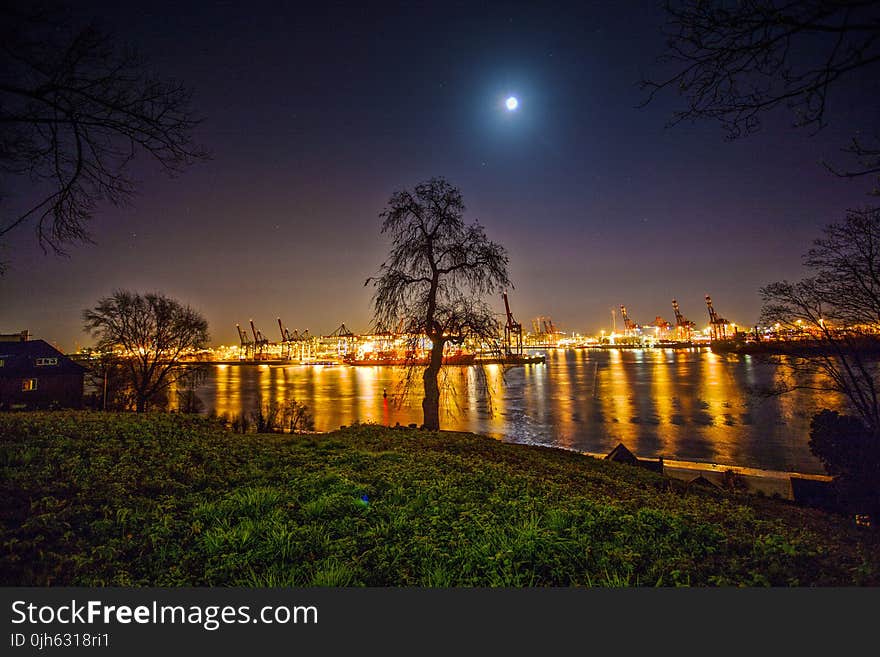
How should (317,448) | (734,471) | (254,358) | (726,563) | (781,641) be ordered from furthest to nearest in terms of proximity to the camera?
(254,358) → (734,471) → (317,448) → (726,563) → (781,641)

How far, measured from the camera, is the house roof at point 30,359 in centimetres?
2925

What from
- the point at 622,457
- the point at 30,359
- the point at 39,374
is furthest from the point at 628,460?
the point at 30,359

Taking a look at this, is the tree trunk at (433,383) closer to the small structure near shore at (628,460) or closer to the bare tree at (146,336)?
Answer: the small structure near shore at (628,460)

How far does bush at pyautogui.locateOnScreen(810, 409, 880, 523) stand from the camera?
27.2 feet

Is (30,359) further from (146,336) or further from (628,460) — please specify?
(628,460)

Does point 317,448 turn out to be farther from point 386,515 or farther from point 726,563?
point 726,563

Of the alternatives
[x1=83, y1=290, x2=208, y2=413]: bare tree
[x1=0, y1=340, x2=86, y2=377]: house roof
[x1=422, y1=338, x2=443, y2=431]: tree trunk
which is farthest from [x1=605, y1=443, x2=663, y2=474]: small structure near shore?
[x1=0, y1=340, x2=86, y2=377]: house roof

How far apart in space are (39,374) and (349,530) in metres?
40.1

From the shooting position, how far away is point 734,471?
1269 centimetres

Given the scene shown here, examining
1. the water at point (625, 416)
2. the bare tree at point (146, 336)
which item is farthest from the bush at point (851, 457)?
the bare tree at point (146, 336)

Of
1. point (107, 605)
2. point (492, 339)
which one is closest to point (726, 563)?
point (107, 605)

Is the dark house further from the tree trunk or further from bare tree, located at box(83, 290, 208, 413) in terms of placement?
the tree trunk

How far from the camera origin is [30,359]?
100 feet

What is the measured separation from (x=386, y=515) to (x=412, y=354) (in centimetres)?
805
